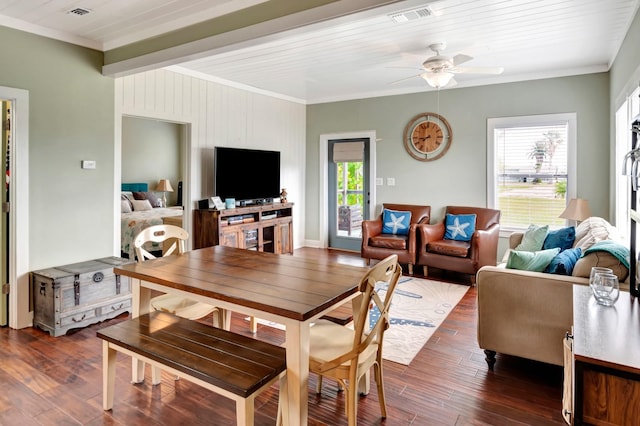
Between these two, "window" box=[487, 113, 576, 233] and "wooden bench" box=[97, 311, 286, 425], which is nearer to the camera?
"wooden bench" box=[97, 311, 286, 425]

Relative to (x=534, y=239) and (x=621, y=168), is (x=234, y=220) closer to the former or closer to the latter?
(x=534, y=239)

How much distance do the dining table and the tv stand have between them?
2.28 metres

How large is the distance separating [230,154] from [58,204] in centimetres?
231

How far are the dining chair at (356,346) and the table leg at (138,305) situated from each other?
1.11 meters

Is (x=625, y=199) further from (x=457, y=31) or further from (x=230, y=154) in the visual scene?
(x=230, y=154)

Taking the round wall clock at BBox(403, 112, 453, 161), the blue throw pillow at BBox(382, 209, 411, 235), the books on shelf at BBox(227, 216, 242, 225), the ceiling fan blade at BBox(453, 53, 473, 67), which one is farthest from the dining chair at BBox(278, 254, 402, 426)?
the round wall clock at BBox(403, 112, 453, 161)

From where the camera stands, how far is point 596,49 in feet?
13.9

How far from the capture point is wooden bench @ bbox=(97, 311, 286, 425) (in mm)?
1713

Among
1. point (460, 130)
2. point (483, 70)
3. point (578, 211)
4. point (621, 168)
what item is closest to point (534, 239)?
point (578, 211)

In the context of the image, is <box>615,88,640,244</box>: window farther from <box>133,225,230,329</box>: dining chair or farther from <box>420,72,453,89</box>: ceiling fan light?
<box>133,225,230,329</box>: dining chair

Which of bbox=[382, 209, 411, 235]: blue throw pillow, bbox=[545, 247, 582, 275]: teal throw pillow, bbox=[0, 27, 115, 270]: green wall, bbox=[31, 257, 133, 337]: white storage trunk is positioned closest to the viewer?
bbox=[545, 247, 582, 275]: teal throw pillow

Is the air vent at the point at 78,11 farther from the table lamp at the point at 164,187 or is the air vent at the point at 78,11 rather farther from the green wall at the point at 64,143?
the table lamp at the point at 164,187

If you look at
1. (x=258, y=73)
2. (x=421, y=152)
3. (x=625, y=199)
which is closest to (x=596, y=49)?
(x=625, y=199)

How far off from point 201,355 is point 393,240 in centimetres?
395
